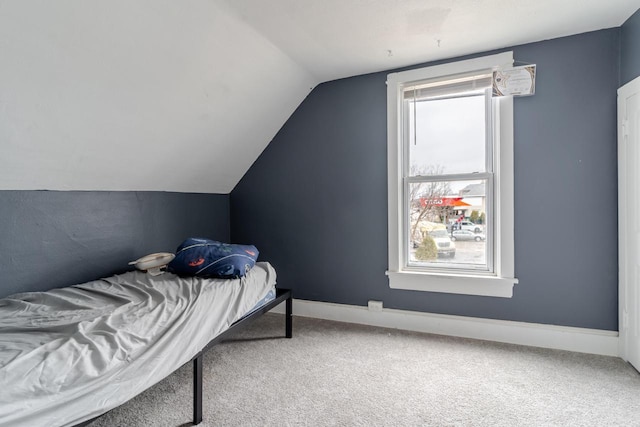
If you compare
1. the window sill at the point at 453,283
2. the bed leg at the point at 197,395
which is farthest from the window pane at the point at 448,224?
the bed leg at the point at 197,395

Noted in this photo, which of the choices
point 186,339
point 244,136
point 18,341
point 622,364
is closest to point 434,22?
point 244,136

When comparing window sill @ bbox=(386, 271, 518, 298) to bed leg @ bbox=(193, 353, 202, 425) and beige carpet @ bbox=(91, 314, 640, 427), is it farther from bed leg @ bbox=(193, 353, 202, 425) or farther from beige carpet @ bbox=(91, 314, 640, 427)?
bed leg @ bbox=(193, 353, 202, 425)

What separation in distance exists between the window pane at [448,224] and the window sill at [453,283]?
0.14 meters

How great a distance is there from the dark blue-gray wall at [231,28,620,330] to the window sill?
0.23 feet

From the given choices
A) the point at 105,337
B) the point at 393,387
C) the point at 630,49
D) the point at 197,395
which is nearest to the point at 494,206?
the point at 630,49

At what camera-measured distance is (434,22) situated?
7.09 feet

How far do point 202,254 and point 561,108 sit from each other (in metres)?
2.85

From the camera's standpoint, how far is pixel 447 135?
285cm

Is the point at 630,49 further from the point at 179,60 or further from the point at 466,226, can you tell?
the point at 179,60

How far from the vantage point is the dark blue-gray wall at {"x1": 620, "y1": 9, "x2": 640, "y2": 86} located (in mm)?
2107

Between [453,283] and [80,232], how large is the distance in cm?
286

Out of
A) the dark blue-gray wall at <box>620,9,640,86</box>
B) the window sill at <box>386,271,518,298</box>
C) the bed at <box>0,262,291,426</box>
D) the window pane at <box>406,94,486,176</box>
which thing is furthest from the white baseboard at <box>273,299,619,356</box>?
the dark blue-gray wall at <box>620,9,640,86</box>

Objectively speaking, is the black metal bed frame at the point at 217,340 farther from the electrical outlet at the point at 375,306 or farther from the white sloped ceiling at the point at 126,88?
the white sloped ceiling at the point at 126,88

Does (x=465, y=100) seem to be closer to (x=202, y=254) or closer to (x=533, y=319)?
(x=533, y=319)
